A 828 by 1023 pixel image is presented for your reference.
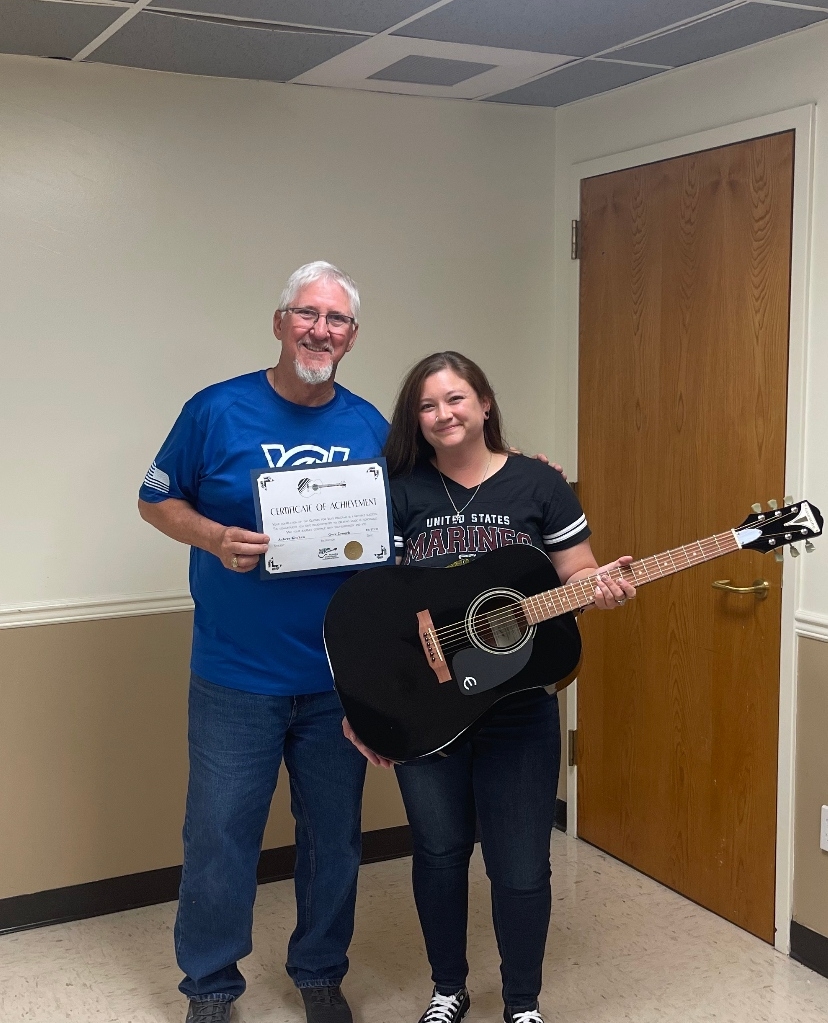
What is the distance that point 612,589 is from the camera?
208 centimetres

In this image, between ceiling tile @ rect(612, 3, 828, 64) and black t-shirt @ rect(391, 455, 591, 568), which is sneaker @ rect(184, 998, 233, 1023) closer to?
black t-shirt @ rect(391, 455, 591, 568)

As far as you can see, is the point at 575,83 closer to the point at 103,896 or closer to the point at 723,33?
the point at 723,33

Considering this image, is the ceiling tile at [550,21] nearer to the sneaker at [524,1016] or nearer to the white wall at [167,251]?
the white wall at [167,251]

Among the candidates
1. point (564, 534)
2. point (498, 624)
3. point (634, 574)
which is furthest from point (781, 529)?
point (498, 624)

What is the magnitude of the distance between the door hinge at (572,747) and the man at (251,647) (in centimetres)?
124

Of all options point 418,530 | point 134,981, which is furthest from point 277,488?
point 134,981

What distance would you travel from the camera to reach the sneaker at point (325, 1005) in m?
2.46

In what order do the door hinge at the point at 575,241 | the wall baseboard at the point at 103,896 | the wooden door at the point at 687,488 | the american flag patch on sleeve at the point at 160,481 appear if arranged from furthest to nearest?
the door hinge at the point at 575,241 < the wall baseboard at the point at 103,896 < the wooden door at the point at 687,488 < the american flag patch on sleeve at the point at 160,481

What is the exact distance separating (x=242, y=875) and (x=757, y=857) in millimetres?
1367

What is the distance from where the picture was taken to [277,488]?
86.4 inches

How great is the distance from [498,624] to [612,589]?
0.23m

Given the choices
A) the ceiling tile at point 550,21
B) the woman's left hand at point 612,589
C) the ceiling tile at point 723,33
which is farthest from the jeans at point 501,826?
the ceiling tile at point 723,33

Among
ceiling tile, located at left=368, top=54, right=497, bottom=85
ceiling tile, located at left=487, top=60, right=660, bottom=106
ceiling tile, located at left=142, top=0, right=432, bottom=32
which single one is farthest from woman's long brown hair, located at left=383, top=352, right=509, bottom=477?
ceiling tile, located at left=487, top=60, right=660, bottom=106

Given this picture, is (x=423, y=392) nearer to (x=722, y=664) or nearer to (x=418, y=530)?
(x=418, y=530)
